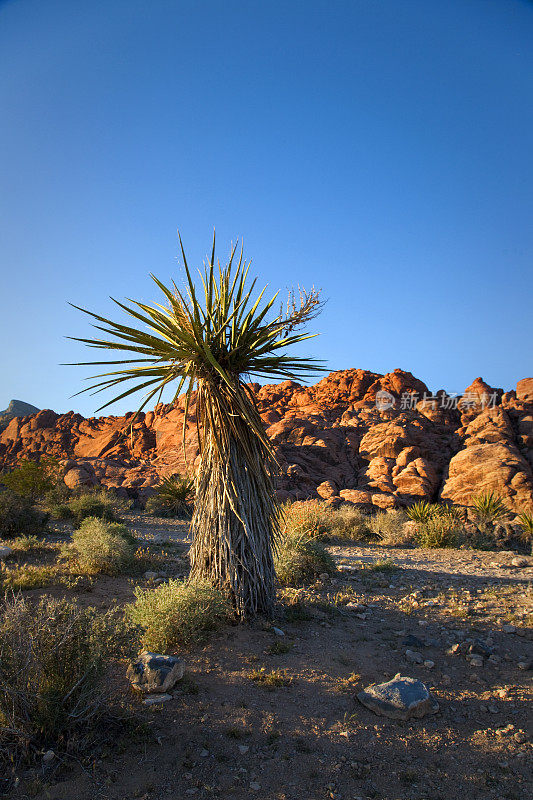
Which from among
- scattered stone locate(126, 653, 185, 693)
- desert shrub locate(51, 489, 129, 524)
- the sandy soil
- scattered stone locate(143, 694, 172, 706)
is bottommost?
the sandy soil

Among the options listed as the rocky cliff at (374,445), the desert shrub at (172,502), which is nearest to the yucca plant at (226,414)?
the rocky cliff at (374,445)

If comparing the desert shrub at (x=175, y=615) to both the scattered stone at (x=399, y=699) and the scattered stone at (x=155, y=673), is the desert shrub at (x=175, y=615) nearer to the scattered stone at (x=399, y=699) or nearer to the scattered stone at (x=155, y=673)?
the scattered stone at (x=155, y=673)

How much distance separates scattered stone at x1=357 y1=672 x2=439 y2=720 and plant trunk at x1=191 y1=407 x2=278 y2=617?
6.43 ft

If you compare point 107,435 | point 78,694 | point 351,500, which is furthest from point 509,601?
point 107,435

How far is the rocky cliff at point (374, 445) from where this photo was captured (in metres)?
21.3

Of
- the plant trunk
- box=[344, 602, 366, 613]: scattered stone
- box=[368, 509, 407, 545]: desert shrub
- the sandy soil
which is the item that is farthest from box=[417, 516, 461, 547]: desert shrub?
the plant trunk

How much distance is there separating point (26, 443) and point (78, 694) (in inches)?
1971

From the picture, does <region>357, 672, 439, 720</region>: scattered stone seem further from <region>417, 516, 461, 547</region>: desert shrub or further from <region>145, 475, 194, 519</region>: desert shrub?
<region>145, 475, 194, 519</region>: desert shrub

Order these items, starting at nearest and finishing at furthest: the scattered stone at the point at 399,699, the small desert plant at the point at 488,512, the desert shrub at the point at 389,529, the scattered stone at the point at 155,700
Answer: the scattered stone at the point at 155,700
the scattered stone at the point at 399,699
the desert shrub at the point at 389,529
the small desert plant at the point at 488,512

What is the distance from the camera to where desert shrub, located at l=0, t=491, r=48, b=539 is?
11500 mm

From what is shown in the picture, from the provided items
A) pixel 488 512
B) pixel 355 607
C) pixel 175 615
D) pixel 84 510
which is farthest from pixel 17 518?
pixel 488 512

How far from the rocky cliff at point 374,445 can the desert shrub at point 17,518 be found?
5.00 metres

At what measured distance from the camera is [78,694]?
3455mm

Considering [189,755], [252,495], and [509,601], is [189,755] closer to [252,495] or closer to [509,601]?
[252,495]
